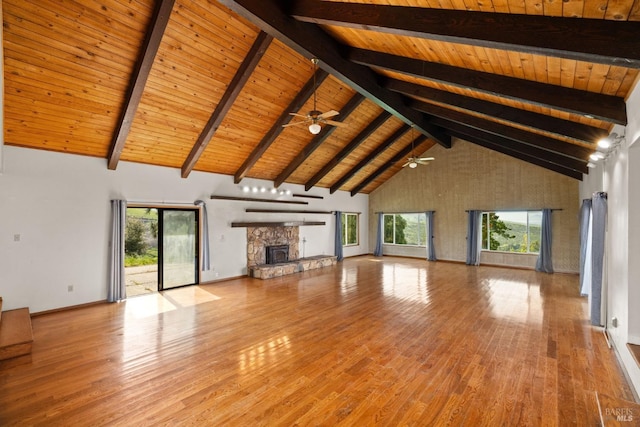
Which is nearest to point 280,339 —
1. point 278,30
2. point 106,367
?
point 106,367

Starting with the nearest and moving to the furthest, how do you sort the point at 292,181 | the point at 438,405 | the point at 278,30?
the point at 438,405 < the point at 278,30 < the point at 292,181

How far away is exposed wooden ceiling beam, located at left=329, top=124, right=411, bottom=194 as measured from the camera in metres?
9.36

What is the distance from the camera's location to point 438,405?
107 inches

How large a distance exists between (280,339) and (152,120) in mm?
4578

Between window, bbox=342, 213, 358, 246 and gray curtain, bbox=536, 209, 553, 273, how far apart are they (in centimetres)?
661

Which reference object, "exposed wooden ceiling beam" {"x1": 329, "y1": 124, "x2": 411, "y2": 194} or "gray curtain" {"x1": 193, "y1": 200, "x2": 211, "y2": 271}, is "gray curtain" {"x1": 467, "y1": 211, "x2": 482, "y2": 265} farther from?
"gray curtain" {"x1": 193, "y1": 200, "x2": 211, "y2": 271}

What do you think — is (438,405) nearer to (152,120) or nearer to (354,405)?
(354,405)

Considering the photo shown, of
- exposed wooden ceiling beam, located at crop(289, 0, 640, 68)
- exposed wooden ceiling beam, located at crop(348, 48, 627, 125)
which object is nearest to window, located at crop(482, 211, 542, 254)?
exposed wooden ceiling beam, located at crop(348, 48, 627, 125)

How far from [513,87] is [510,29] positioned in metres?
1.26

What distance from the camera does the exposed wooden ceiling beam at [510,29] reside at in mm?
2164

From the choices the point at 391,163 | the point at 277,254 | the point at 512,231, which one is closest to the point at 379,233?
the point at 391,163

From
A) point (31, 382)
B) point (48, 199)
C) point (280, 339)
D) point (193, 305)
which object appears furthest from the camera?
point (193, 305)

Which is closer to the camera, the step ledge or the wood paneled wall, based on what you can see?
the step ledge

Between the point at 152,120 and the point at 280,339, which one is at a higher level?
the point at 152,120
